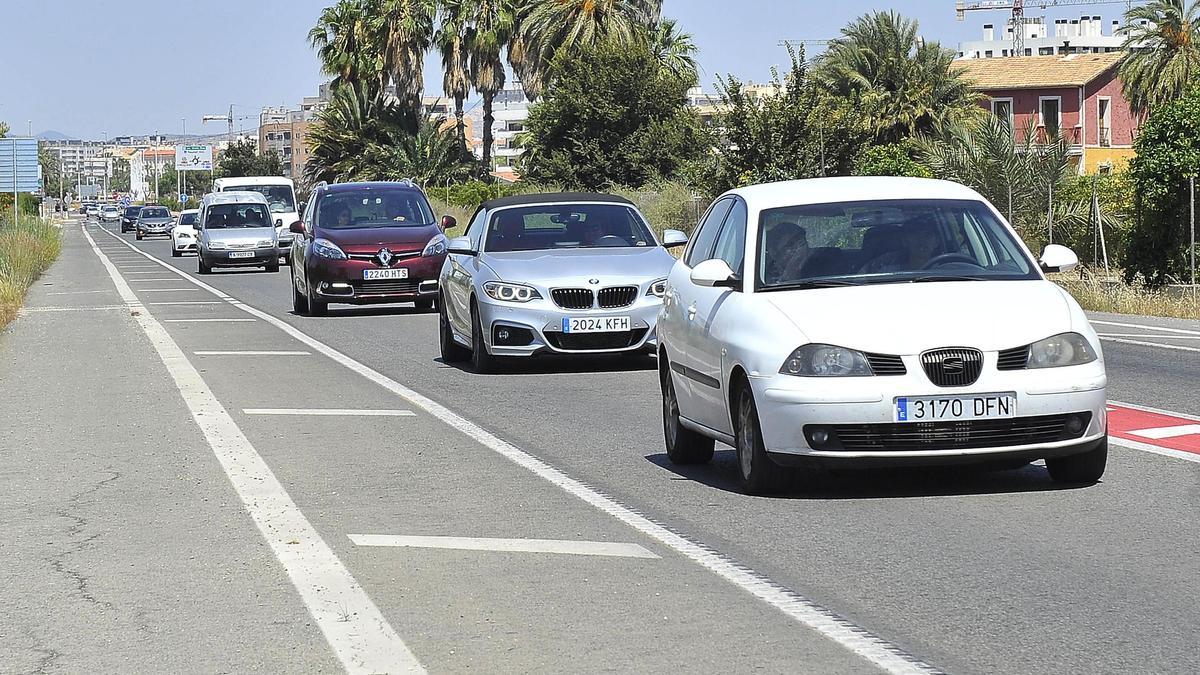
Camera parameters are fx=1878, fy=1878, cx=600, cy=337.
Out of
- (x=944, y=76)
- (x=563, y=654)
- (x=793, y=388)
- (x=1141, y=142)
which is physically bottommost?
(x=563, y=654)

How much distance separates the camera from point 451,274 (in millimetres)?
17562

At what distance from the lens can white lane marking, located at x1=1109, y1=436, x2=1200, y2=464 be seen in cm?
994

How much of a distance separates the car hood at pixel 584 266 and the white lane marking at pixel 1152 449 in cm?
571

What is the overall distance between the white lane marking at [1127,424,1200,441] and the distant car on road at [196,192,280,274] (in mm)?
35025

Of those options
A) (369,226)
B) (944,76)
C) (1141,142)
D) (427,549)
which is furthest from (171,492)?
(944,76)

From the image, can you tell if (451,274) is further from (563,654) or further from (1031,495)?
(563,654)

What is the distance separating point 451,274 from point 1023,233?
15.5 m

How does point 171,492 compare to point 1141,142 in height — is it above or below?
below

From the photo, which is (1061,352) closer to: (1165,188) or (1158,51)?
(1165,188)

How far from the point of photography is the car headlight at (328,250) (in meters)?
24.1

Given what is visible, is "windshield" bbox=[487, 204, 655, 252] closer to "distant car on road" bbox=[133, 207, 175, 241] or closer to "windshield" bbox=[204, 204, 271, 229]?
"windshield" bbox=[204, 204, 271, 229]

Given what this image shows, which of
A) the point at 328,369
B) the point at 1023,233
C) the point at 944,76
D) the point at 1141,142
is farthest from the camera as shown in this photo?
the point at 944,76

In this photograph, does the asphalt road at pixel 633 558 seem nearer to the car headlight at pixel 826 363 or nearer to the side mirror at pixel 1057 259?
the car headlight at pixel 826 363

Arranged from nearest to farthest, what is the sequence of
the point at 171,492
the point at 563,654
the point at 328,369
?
the point at 563,654, the point at 171,492, the point at 328,369
